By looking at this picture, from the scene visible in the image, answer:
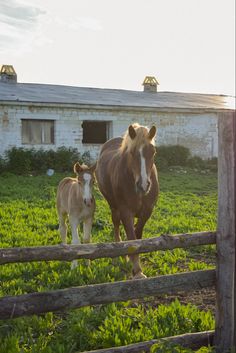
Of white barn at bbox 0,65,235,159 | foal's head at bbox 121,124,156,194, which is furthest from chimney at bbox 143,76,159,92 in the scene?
foal's head at bbox 121,124,156,194

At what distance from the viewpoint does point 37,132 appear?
2266 cm

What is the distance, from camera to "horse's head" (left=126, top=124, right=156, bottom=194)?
5.99 meters

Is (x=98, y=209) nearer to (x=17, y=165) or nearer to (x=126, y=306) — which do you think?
(x=126, y=306)

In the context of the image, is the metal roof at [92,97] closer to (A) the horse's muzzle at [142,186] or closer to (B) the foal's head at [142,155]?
(B) the foal's head at [142,155]

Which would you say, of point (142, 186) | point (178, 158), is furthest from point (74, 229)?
point (178, 158)

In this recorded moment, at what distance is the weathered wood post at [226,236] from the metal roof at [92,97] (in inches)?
721

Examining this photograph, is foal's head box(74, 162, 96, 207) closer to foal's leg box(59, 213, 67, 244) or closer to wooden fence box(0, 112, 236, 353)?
foal's leg box(59, 213, 67, 244)

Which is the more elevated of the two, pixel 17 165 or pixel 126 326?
pixel 17 165

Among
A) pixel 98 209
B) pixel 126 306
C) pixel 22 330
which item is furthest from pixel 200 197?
pixel 22 330

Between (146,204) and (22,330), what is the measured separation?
294 centimetres

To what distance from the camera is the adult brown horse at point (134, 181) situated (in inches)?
239

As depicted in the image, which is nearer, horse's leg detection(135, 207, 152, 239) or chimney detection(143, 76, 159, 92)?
horse's leg detection(135, 207, 152, 239)

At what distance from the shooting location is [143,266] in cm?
699

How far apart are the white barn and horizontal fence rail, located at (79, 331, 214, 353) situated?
59.6ft
